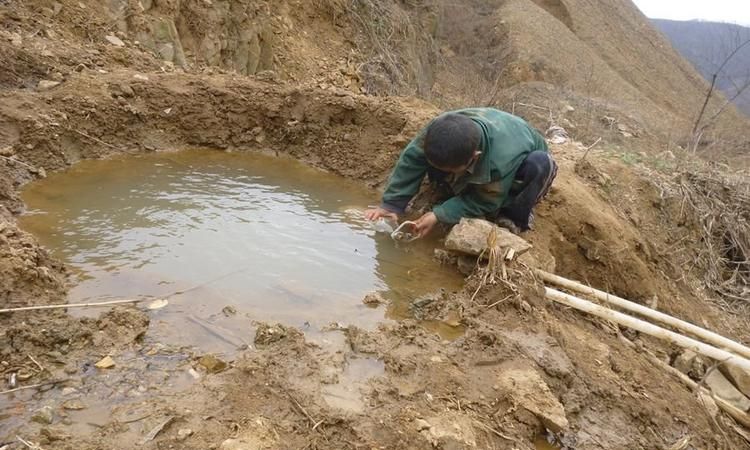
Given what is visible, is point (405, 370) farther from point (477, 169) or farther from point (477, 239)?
point (477, 169)

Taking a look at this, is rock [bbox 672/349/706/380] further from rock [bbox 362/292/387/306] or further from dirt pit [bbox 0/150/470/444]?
rock [bbox 362/292/387/306]

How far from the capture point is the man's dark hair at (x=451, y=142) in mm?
3301

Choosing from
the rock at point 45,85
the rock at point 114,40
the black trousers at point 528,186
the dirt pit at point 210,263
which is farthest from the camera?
the rock at point 114,40

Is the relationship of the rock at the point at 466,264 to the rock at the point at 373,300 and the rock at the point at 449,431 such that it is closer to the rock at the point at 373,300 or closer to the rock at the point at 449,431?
the rock at the point at 373,300

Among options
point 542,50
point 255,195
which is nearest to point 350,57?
point 255,195

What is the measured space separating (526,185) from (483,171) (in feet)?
1.20

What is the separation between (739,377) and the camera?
3.15m

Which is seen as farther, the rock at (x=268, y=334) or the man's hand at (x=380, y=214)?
the man's hand at (x=380, y=214)

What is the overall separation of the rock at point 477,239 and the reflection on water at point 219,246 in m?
0.23

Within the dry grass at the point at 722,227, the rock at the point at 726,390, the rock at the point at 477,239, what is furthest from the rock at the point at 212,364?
the dry grass at the point at 722,227

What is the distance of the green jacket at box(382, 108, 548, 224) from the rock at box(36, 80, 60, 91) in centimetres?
286

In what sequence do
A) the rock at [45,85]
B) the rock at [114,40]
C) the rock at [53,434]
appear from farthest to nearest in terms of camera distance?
the rock at [114,40]
the rock at [45,85]
the rock at [53,434]

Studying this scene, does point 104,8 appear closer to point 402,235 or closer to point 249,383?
point 402,235

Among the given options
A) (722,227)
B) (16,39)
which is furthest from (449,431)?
(722,227)
